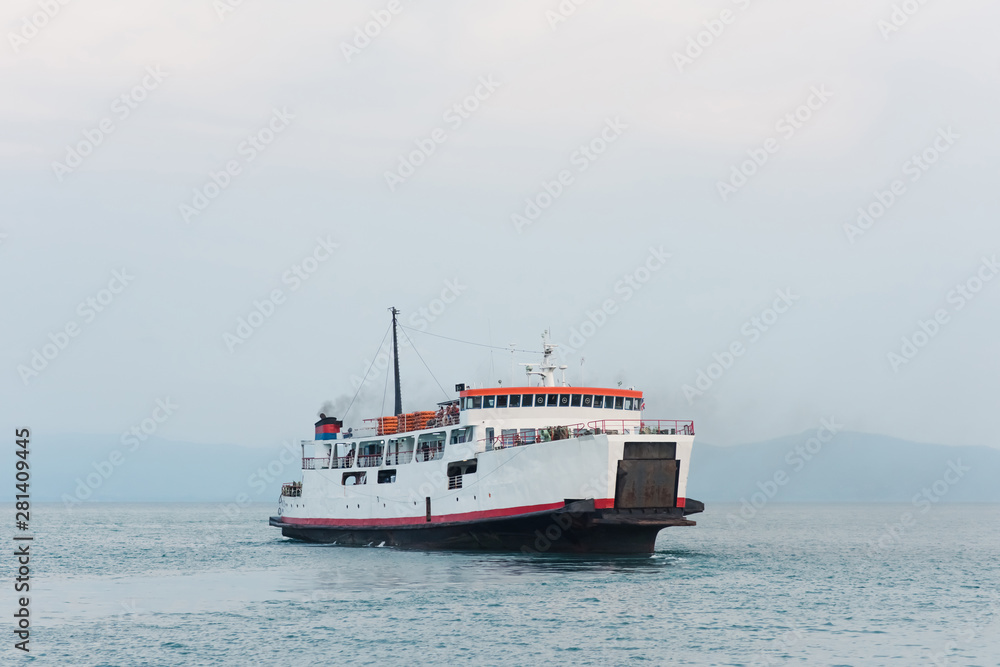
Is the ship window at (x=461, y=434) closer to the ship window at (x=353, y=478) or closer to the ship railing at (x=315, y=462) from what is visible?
the ship window at (x=353, y=478)

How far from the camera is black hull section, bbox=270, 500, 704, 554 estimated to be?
37.1 m

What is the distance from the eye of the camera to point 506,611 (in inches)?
1120

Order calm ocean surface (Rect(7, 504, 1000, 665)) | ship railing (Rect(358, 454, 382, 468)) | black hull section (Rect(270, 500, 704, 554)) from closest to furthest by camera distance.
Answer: calm ocean surface (Rect(7, 504, 1000, 665)) → black hull section (Rect(270, 500, 704, 554)) → ship railing (Rect(358, 454, 382, 468))

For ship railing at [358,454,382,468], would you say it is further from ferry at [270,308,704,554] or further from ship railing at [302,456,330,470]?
ship railing at [302,456,330,470]

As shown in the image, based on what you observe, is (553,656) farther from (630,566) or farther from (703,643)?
(630,566)

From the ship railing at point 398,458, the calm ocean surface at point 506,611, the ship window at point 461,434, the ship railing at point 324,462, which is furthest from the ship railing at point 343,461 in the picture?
the ship window at point 461,434

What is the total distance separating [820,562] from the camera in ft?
155

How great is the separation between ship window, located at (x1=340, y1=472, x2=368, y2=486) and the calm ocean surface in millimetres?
4112

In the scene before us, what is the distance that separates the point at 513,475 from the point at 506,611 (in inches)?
433

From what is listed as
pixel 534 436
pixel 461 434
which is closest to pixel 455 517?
pixel 461 434

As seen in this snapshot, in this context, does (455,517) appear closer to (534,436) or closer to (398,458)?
(534,436)

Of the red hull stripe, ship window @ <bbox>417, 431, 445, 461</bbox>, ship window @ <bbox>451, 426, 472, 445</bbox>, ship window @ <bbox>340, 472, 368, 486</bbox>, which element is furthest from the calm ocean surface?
ship window @ <bbox>451, 426, 472, 445</bbox>

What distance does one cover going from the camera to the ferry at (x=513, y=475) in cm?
3747

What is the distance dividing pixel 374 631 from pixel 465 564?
11999mm
